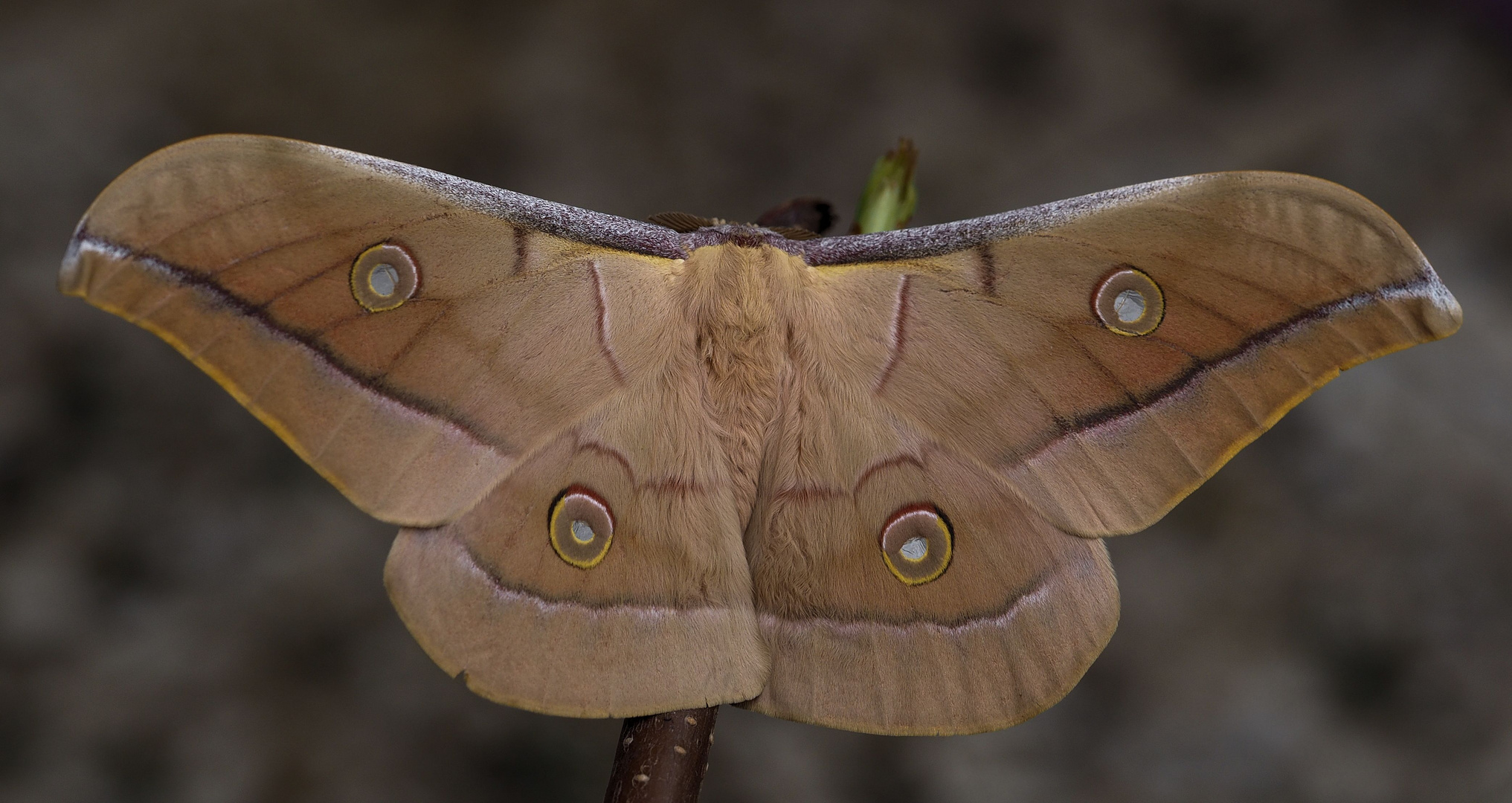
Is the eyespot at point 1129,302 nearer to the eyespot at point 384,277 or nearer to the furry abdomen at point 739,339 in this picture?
the furry abdomen at point 739,339

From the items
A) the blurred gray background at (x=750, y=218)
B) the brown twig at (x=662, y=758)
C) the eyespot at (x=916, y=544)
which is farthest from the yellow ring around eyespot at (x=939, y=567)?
the blurred gray background at (x=750, y=218)

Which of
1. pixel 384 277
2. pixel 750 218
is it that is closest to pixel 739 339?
pixel 384 277

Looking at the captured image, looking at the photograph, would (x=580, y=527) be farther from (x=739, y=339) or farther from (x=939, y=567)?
(x=939, y=567)

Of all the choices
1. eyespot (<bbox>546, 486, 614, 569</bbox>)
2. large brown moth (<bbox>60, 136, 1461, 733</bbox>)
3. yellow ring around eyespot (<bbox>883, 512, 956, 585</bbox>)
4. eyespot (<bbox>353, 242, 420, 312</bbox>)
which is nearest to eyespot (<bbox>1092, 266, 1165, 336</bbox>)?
large brown moth (<bbox>60, 136, 1461, 733</bbox>)

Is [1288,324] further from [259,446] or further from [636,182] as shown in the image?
[259,446]

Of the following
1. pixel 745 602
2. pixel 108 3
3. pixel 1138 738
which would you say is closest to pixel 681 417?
pixel 745 602

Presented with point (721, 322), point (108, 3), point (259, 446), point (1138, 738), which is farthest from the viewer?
point (108, 3)
